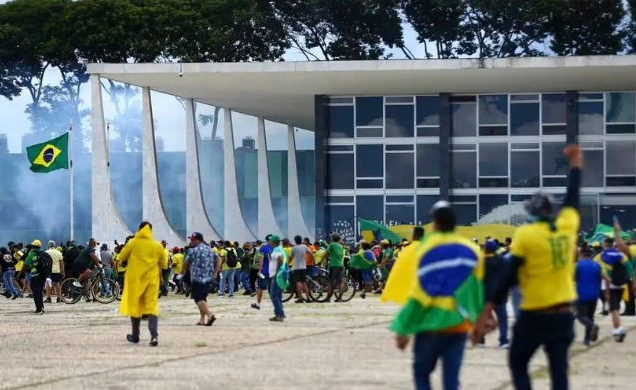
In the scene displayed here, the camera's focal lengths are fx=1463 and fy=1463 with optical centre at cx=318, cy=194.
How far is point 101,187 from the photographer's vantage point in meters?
54.4

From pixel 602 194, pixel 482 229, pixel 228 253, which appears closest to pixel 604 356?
pixel 228 253

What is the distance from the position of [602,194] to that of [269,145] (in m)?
20.4

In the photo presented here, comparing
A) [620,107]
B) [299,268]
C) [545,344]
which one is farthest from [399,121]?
[545,344]

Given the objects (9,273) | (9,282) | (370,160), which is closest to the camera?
(9,282)

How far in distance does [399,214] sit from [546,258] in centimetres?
4467

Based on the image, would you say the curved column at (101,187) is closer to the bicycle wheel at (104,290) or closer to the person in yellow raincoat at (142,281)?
the bicycle wheel at (104,290)

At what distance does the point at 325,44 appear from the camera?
74688 millimetres

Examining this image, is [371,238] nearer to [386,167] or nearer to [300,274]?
[386,167]

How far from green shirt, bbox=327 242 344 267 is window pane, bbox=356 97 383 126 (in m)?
22.8

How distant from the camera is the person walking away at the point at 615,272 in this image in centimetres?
2047

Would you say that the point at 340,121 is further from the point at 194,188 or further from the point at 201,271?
the point at 201,271

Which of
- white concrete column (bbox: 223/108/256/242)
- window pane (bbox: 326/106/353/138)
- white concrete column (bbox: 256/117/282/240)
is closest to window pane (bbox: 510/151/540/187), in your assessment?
window pane (bbox: 326/106/353/138)

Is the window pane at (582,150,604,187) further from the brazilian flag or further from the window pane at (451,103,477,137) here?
the brazilian flag

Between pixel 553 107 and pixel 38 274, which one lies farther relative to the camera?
pixel 553 107
